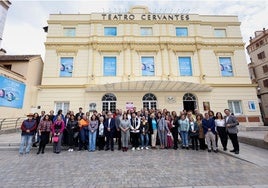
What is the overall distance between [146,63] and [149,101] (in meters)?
3.87

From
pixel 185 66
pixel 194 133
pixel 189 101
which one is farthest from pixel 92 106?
pixel 185 66

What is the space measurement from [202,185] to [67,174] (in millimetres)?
3446

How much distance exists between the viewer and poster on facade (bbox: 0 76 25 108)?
11812 millimetres

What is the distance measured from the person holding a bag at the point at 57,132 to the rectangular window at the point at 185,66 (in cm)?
1208

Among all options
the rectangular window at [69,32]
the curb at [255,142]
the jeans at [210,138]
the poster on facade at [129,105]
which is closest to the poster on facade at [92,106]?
the poster on facade at [129,105]

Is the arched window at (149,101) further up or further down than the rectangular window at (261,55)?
further down

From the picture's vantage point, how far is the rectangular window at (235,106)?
14.8 meters

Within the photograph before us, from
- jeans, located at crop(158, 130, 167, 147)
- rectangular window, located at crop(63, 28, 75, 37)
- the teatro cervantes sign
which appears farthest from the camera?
the teatro cervantes sign

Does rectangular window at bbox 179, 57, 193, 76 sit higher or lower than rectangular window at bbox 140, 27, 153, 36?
lower

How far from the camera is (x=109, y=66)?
50.0 feet

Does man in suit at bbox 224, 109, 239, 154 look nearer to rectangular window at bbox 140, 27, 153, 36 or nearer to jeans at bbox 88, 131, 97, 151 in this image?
jeans at bbox 88, 131, 97, 151

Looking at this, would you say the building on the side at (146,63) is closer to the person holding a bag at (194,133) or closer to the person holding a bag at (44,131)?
the person holding a bag at (194,133)

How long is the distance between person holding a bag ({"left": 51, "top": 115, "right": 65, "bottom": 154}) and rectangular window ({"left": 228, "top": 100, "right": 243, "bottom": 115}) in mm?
14907

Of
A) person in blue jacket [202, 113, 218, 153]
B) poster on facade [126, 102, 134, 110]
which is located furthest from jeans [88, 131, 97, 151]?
poster on facade [126, 102, 134, 110]
